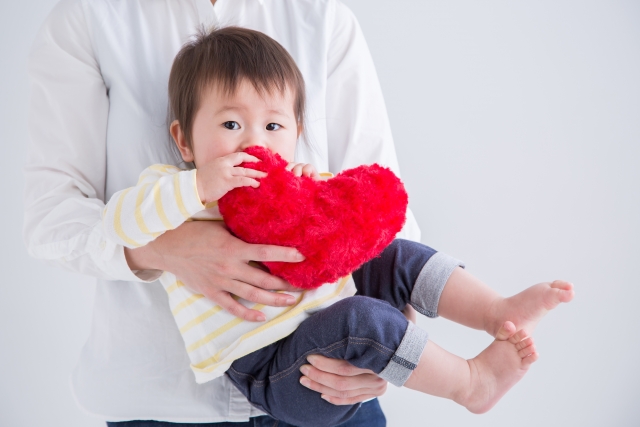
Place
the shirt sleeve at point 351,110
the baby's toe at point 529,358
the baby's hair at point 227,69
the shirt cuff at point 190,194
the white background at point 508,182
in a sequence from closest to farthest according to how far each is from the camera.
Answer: the shirt cuff at point 190,194
the baby's toe at point 529,358
the baby's hair at point 227,69
the shirt sleeve at point 351,110
the white background at point 508,182

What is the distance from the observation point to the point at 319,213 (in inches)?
46.9

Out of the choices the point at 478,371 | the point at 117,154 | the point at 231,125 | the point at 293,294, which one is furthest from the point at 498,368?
the point at 117,154

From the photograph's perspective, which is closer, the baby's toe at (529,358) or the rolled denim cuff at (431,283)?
the baby's toe at (529,358)

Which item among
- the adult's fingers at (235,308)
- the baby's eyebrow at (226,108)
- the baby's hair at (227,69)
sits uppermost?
the baby's hair at (227,69)

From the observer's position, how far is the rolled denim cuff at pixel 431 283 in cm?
135

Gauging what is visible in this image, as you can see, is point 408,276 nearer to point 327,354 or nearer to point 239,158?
point 327,354

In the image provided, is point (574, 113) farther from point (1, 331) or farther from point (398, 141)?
point (1, 331)

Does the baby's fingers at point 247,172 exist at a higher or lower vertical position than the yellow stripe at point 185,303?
higher

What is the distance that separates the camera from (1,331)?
231cm

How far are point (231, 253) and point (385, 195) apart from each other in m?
0.34

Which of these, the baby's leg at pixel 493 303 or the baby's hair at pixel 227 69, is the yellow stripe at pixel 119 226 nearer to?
the baby's hair at pixel 227 69

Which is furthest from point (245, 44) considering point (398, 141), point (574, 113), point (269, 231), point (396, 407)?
point (396, 407)

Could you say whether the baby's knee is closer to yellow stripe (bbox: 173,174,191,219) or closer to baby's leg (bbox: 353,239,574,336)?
baby's leg (bbox: 353,239,574,336)

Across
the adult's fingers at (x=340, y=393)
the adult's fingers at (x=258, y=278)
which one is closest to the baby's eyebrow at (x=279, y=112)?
A: the adult's fingers at (x=258, y=278)
